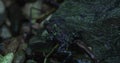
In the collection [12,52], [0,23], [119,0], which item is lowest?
[0,23]

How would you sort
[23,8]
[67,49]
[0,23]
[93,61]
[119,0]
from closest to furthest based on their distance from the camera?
[93,61] < [67,49] < [119,0] < [0,23] < [23,8]

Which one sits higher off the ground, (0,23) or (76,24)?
(76,24)

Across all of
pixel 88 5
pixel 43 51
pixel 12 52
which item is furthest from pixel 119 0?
pixel 12 52

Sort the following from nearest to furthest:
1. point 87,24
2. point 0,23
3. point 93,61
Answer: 1. point 93,61
2. point 87,24
3. point 0,23

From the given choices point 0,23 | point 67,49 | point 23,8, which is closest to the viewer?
point 67,49

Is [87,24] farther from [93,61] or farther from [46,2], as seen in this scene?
[46,2]

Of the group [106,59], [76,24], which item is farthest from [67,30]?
[106,59]

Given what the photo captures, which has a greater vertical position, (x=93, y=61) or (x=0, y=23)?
(x=93, y=61)

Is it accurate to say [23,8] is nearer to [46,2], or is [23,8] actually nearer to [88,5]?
[46,2]

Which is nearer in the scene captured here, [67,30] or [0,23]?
[67,30]

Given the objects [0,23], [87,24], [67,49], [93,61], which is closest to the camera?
[93,61]
